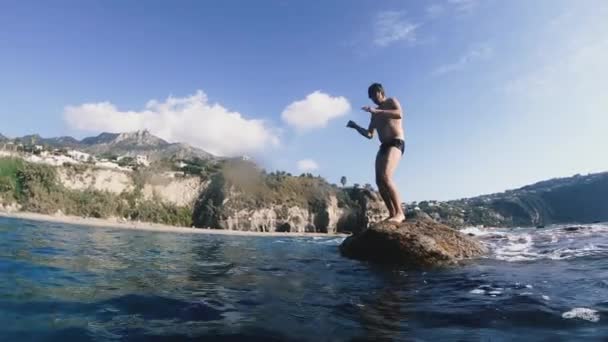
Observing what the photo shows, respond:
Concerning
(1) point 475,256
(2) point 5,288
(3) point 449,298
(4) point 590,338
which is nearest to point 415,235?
(1) point 475,256

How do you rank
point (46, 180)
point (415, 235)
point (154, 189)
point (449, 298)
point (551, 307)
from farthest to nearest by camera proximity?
point (154, 189), point (46, 180), point (415, 235), point (449, 298), point (551, 307)

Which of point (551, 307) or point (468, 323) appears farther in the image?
point (551, 307)

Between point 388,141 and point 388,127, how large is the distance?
1.01 ft

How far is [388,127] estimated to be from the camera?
7.92 metres

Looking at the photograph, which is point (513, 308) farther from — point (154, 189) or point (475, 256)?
point (154, 189)

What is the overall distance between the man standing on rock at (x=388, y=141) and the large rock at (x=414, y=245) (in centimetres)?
45

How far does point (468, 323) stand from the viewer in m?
3.41

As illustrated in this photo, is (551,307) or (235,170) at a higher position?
(235,170)

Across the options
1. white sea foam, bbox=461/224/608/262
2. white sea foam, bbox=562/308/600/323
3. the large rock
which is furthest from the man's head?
white sea foam, bbox=562/308/600/323

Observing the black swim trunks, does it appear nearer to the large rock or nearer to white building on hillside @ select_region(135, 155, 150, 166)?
the large rock

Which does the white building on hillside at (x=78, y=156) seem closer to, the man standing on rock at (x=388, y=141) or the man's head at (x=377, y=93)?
the man's head at (x=377, y=93)

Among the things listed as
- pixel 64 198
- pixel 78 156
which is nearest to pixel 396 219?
pixel 64 198

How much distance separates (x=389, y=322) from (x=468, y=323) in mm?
729

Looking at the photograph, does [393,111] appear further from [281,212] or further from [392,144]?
[281,212]
